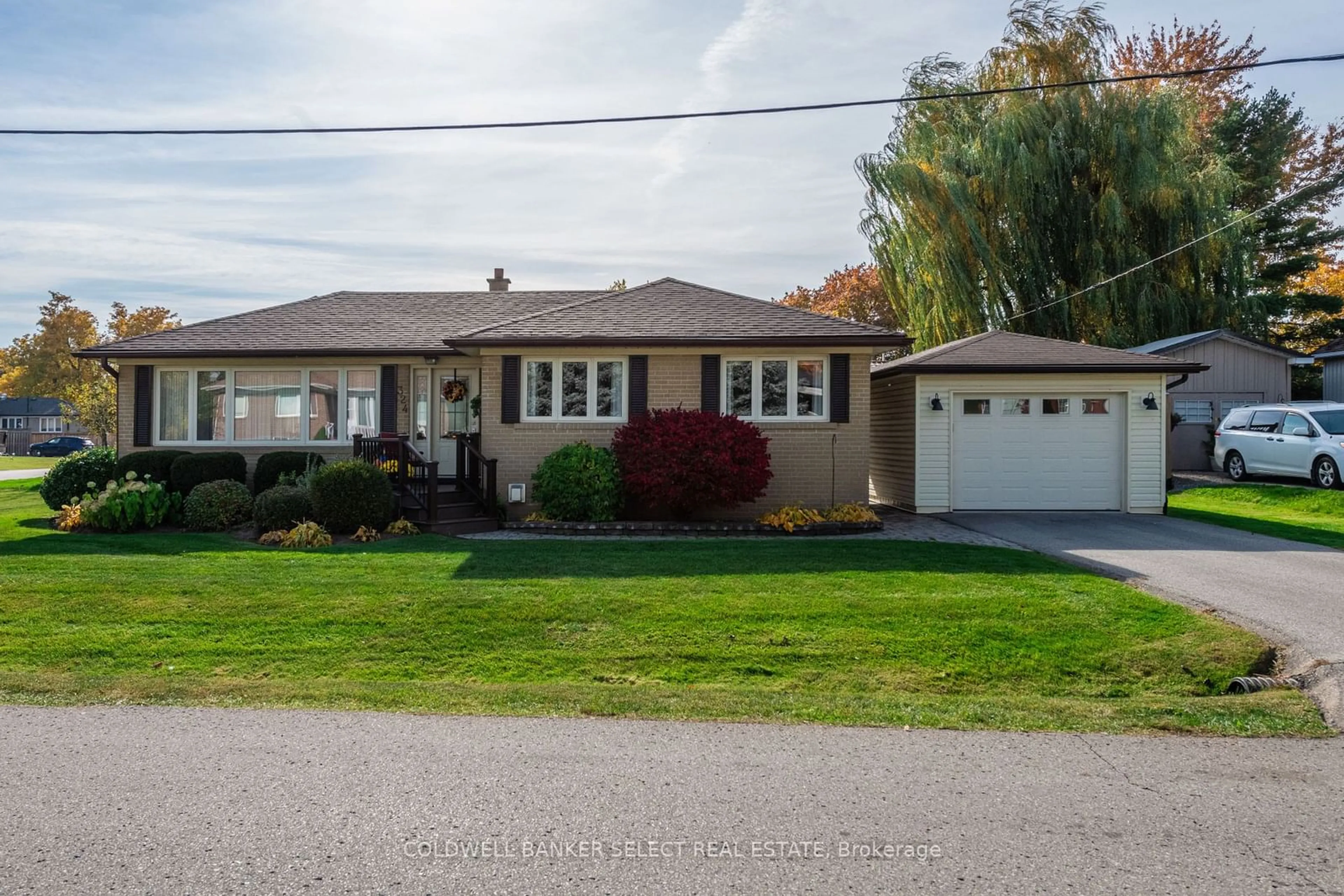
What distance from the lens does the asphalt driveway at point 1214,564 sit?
23.8ft

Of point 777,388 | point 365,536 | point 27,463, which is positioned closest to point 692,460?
point 777,388

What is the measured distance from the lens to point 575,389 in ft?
47.0

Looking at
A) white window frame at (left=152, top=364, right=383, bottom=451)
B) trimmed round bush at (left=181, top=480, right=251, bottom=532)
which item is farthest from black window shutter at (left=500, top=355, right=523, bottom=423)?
trimmed round bush at (left=181, top=480, right=251, bottom=532)

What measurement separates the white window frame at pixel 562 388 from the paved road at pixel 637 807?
30.3ft

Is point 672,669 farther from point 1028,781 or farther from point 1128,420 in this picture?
point 1128,420

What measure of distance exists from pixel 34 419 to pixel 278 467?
8042 cm

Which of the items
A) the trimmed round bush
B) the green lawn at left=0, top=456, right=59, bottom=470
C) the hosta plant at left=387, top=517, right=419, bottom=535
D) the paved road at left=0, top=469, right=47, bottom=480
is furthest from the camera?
the green lawn at left=0, top=456, right=59, bottom=470

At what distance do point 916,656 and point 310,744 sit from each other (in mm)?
4238

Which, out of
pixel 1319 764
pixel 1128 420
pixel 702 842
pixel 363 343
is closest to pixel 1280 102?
pixel 1128 420

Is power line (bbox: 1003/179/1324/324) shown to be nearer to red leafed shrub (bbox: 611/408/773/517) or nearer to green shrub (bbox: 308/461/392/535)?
red leafed shrub (bbox: 611/408/773/517)

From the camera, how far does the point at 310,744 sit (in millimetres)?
4730

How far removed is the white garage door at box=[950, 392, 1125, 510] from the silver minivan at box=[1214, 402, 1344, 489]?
5.07 meters

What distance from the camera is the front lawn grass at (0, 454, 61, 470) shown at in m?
34.2

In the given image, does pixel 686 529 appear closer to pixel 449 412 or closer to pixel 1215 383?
pixel 449 412
